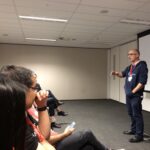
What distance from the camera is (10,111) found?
0.62 meters

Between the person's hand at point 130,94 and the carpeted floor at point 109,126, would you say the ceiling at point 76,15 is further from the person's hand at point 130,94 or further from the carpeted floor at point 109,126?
the carpeted floor at point 109,126

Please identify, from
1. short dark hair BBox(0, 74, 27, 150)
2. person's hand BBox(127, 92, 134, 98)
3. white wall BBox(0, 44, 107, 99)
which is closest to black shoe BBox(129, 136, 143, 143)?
person's hand BBox(127, 92, 134, 98)

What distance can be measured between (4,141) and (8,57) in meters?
8.01

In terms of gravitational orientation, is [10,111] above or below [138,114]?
above

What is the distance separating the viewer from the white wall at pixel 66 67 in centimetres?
830

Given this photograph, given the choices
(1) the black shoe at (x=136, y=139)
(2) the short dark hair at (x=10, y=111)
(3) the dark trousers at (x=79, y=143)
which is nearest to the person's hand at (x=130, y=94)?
(1) the black shoe at (x=136, y=139)

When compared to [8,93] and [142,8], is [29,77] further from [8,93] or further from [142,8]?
[142,8]

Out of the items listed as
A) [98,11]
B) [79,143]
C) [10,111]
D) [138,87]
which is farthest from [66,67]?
[10,111]

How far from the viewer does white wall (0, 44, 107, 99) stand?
830cm

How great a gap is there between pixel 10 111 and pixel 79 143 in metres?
1.33

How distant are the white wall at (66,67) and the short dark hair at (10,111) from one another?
7.90m

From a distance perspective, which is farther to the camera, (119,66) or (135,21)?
(119,66)

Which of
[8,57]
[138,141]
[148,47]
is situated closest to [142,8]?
[148,47]

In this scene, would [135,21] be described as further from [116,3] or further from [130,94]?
[130,94]
